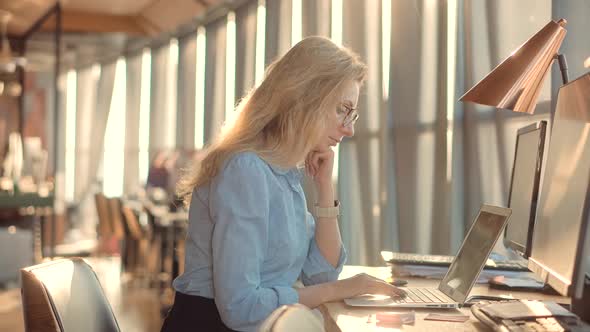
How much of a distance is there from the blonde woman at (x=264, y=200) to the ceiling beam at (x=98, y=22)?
9677 millimetres

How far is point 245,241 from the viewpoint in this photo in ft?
5.30

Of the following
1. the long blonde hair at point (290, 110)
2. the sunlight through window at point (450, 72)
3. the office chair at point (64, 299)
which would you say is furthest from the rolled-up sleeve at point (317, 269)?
the sunlight through window at point (450, 72)

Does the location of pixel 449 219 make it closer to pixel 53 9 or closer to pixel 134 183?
pixel 53 9

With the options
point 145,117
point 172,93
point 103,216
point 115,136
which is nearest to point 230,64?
point 172,93

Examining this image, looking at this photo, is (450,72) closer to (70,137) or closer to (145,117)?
(145,117)

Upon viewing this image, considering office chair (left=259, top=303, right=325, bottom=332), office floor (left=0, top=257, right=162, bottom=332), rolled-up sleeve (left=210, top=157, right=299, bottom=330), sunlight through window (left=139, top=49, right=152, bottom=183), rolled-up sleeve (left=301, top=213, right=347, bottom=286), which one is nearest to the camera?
office chair (left=259, top=303, right=325, bottom=332)

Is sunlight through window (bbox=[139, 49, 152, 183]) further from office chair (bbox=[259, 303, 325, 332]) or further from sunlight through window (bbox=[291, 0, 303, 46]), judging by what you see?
office chair (bbox=[259, 303, 325, 332])

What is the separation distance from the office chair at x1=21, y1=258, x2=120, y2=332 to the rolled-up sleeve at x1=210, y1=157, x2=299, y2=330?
9.6 inches

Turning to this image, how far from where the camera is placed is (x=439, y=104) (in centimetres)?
412

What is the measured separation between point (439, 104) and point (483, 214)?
2.22 metres

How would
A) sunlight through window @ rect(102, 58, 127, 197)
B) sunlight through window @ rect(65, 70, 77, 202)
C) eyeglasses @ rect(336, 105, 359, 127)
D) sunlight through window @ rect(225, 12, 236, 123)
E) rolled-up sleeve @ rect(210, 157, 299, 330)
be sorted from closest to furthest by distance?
rolled-up sleeve @ rect(210, 157, 299, 330), eyeglasses @ rect(336, 105, 359, 127), sunlight through window @ rect(225, 12, 236, 123), sunlight through window @ rect(102, 58, 127, 197), sunlight through window @ rect(65, 70, 77, 202)

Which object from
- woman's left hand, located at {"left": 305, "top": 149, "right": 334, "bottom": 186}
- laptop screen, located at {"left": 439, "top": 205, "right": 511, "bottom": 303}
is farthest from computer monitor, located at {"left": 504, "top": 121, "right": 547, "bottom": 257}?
woman's left hand, located at {"left": 305, "top": 149, "right": 334, "bottom": 186}

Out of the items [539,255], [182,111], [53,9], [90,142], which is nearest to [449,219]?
[539,255]

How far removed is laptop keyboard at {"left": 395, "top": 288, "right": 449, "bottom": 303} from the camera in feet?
5.75
